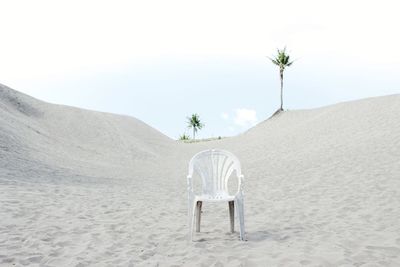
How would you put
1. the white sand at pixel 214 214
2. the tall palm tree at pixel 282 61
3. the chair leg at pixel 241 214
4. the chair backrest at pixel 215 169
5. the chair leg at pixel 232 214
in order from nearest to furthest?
the white sand at pixel 214 214 → the chair leg at pixel 241 214 → the chair leg at pixel 232 214 → the chair backrest at pixel 215 169 → the tall palm tree at pixel 282 61

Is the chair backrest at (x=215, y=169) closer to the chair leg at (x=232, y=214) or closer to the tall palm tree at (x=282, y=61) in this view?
the chair leg at (x=232, y=214)

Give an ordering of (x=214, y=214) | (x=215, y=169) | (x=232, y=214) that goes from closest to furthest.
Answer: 1. (x=232, y=214)
2. (x=215, y=169)
3. (x=214, y=214)

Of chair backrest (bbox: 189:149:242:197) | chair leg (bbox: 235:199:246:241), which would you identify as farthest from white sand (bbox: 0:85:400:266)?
chair backrest (bbox: 189:149:242:197)

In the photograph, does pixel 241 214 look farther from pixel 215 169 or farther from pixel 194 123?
pixel 194 123

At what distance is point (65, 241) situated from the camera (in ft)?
15.8

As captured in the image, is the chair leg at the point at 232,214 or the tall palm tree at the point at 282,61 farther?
the tall palm tree at the point at 282,61

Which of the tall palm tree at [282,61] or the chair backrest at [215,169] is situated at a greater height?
the tall palm tree at [282,61]

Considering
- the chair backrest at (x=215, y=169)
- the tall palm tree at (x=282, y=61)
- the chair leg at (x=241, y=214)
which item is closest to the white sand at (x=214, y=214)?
the chair leg at (x=241, y=214)

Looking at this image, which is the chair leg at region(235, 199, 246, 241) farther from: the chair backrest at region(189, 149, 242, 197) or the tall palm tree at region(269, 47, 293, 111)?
the tall palm tree at region(269, 47, 293, 111)

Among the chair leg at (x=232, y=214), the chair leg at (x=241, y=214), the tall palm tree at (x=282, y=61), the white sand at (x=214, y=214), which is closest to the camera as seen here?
the white sand at (x=214, y=214)

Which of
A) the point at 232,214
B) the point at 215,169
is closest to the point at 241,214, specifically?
the point at 232,214

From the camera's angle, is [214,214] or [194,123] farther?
[194,123]

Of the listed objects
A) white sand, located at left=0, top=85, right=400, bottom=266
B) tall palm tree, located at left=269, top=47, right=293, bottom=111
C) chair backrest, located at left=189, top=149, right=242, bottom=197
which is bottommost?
white sand, located at left=0, top=85, right=400, bottom=266

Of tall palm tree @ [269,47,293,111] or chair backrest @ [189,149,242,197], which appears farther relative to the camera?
tall palm tree @ [269,47,293,111]
